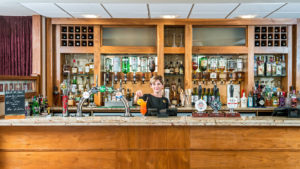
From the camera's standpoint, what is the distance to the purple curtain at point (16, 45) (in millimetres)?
4773

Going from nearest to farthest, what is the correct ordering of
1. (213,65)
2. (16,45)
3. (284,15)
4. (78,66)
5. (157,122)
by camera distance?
(157,122) → (284,15) → (16,45) → (213,65) → (78,66)

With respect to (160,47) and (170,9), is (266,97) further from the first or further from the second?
(170,9)

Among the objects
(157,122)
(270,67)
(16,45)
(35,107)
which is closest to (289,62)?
(270,67)

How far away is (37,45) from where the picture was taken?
4.67 meters

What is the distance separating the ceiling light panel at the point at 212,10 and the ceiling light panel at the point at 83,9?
5.03 feet

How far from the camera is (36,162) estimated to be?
2.53 meters

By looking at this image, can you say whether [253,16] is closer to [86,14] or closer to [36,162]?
[86,14]

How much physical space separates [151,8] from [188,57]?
1220mm

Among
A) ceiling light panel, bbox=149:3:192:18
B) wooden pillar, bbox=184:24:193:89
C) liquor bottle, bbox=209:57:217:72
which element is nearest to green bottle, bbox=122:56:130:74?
ceiling light panel, bbox=149:3:192:18

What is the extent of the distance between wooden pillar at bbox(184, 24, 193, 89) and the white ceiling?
30 centimetres

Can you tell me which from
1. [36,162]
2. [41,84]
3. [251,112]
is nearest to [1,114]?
[36,162]

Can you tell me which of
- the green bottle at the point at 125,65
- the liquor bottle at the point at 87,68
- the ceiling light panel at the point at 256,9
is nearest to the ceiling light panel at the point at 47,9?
the liquor bottle at the point at 87,68

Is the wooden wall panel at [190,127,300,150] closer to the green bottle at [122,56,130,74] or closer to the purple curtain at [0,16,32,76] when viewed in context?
the green bottle at [122,56,130,74]

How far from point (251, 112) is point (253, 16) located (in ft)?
5.65
